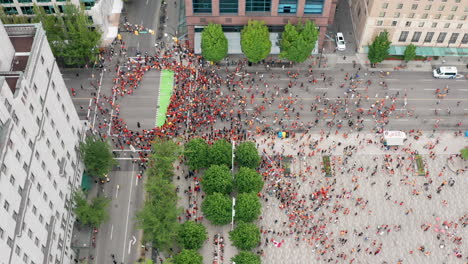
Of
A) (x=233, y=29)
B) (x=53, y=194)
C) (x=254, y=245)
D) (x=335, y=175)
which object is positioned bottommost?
(x=254, y=245)

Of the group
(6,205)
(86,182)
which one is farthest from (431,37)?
(6,205)

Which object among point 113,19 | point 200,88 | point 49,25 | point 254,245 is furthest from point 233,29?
point 254,245

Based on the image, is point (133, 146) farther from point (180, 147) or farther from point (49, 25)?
point (49, 25)

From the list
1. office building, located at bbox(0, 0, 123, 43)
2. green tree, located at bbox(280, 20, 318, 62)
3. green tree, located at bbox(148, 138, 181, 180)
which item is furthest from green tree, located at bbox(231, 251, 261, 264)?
office building, located at bbox(0, 0, 123, 43)

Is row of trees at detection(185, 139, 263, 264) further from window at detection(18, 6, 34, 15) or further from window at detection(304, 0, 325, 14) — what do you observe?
window at detection(18, 6, 34, 15)

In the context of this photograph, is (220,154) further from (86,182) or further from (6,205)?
(6,205)

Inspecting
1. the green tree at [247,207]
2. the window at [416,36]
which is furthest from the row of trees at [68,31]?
the window at [416,36]
